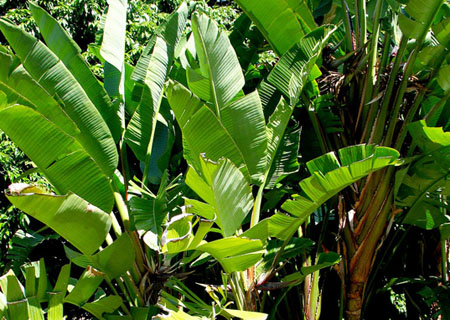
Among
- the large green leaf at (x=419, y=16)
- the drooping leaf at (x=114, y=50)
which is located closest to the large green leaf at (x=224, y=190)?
the drooping leaf at (x=114, y=50)

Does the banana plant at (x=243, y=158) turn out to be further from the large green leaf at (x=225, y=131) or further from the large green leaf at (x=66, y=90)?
the large green leaf at (x=66, y=90)

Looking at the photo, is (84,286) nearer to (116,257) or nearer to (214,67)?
(116,257)

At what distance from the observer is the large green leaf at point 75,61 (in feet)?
9.71

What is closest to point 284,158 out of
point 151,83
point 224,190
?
point 224,190

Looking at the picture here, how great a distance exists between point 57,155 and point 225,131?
825mm

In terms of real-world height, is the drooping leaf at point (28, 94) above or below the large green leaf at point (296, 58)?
below

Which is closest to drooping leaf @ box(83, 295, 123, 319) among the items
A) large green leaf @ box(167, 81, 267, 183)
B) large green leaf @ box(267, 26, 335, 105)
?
large green leaf @ box(167, 81, 267, 183)

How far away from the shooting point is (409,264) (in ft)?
12.7

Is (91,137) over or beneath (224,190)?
over

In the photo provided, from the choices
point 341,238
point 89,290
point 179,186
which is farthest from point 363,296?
point 89,290

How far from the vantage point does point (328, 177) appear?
2275 mm

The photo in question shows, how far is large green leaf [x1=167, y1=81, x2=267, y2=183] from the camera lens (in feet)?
7.72

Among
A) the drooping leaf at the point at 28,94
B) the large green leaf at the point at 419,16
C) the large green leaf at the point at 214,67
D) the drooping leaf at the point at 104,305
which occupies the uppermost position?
the large green leaf at the point at 419,16

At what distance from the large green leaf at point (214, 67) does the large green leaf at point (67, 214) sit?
88cm
